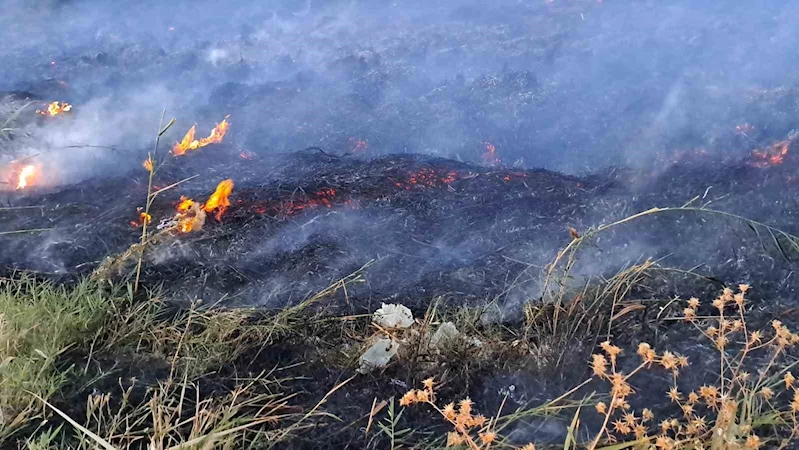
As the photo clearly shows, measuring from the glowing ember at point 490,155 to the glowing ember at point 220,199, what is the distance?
1493 millimetres

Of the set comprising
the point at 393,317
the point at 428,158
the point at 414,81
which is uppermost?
the point at 414,81

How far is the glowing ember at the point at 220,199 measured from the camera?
369 centimetres

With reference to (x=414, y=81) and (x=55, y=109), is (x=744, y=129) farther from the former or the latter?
(x=55, y=109)

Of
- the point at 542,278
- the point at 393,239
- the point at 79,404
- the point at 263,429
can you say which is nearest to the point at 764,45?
the point at 542,278

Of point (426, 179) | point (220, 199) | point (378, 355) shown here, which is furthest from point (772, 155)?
point (220, 199)

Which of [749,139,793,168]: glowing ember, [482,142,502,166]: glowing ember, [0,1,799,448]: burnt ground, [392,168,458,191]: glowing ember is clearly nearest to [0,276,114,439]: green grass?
[0,1,799,448]: burnt ground

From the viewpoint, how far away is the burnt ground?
10.0ft

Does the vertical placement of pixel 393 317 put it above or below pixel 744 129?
below

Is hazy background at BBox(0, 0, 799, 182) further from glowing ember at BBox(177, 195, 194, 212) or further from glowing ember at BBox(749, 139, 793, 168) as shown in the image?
glowing ember at BBox(177, 195, 194, 212)

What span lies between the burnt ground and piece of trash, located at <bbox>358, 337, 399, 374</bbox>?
0.06 m

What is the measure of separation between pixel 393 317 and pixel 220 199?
1379 mm

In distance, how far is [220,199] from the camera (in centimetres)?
376

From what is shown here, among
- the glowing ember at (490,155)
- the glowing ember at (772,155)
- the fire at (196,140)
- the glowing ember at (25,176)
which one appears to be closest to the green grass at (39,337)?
the glowing ember at (25,176)

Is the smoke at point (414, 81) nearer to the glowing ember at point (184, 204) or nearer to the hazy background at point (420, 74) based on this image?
the hazy background at point (420, 74)
